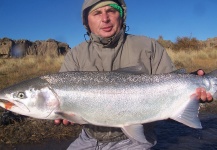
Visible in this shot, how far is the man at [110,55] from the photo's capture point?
165 inches

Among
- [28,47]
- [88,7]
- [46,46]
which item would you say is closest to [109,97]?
[88,7]

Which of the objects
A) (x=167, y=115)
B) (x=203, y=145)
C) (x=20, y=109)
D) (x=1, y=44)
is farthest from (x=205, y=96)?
(x=1, y=44)

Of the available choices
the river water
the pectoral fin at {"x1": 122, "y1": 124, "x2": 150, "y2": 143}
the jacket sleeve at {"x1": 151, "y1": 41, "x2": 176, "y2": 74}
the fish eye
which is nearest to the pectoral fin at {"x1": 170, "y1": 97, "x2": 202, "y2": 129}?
the pectoral fin at {"x1": 122, "y1": 124, "x2": 150, "y2": 143}

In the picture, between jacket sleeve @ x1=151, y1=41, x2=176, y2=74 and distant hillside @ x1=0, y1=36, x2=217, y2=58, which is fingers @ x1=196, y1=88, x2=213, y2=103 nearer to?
jacket sleeve @ x1=151, y1=41, x2=176, y2=74

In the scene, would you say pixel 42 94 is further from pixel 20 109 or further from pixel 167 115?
pixel 167 115

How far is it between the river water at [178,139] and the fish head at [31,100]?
3.16m

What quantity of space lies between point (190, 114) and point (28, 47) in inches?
1684

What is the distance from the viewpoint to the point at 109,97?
3.64 meters

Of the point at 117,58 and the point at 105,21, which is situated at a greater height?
the point at 105,21

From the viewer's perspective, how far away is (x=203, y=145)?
22.3ft

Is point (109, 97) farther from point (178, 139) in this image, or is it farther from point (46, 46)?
point (46, 46)

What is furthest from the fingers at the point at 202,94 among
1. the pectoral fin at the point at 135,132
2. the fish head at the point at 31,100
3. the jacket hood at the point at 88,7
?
the fish head at the point at 31,100

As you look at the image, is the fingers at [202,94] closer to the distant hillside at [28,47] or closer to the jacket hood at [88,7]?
the jacket hood at [88,7]

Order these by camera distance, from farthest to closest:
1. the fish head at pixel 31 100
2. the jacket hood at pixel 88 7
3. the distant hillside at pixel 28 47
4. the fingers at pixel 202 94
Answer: the distant hillside at pixel 28 47, the jacket hood at pixel 88 7, the fingers at pixel 202 94, the fish head at pixel 31 100
